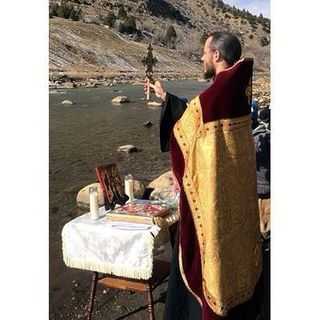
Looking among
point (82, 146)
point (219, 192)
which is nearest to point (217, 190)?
point (219, 192)

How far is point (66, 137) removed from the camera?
269cm

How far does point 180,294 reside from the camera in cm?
233

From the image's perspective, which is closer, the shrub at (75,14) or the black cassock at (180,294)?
the black cassock at (180,294)

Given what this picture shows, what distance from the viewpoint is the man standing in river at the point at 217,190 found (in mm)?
2178

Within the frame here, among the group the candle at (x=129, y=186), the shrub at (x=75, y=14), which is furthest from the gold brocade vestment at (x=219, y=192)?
the shrub at (x=75, y=14)

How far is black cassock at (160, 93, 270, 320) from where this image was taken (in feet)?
7.56

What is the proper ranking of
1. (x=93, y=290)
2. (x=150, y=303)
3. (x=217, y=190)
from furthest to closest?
(x=93, y=290) → (x=150, y=303) → (x=217, y=190)

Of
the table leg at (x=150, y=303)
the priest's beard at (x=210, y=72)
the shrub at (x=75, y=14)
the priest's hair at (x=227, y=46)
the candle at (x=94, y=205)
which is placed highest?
the shrub at (x=75, y=14)

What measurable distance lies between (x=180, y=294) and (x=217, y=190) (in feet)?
1.27

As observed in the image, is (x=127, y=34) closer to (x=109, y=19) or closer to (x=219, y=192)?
(x=109, y=19)

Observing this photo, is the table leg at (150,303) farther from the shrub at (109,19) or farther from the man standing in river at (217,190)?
the shrub at (109,19)
